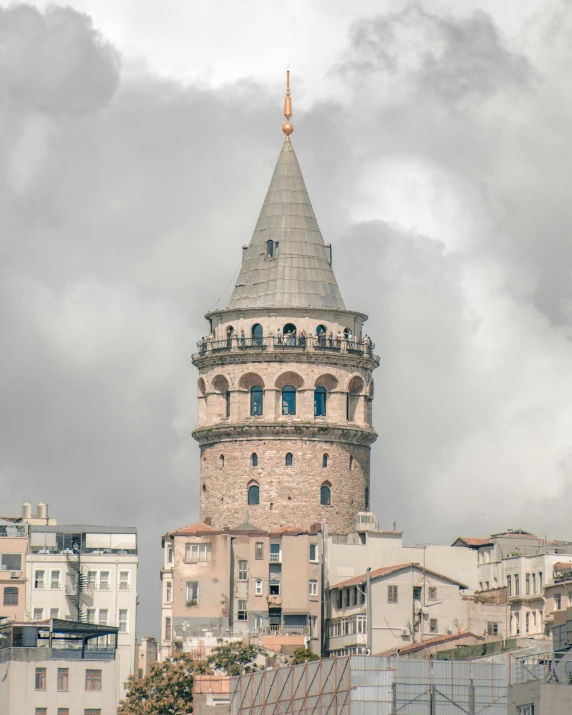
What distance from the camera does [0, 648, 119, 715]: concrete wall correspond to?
189 meters

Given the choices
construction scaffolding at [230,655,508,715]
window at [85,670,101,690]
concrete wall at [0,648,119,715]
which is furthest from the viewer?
window at [85,670,101,690]

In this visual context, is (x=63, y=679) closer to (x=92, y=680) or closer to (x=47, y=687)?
(x=47, y=687)

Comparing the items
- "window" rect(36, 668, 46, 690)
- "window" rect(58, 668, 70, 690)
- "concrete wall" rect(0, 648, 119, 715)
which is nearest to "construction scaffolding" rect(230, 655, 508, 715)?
"concrete wall" rect(0, 648, 119, 715)

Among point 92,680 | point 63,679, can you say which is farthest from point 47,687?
point 92,680

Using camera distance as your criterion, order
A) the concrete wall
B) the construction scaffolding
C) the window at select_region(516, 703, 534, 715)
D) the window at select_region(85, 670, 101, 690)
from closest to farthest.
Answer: the window at select_region(516, 703, 534, 715) < the construction scaffolding < the concrete wall < the window at select_region(85, 670, 101, 690)

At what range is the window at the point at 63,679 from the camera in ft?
620

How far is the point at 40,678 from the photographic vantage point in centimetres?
18912

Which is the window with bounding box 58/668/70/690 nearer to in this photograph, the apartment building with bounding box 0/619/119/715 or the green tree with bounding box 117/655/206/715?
the apartment building with bounding box 0/619/119/715

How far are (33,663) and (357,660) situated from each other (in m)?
23.7

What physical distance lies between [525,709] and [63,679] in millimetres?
35496

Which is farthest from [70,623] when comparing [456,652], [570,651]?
[570,651]

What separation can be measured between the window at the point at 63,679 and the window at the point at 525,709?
34167mm

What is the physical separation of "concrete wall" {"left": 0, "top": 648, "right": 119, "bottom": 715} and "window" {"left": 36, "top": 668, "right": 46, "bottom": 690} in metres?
0.16

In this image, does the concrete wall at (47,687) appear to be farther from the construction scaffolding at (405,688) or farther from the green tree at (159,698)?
the construction scaffolding at (405,688)
